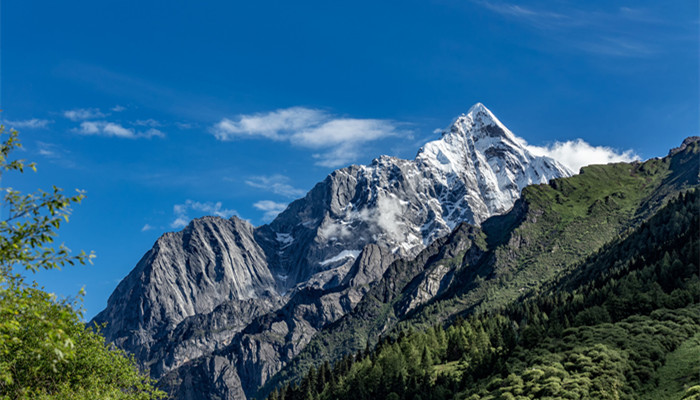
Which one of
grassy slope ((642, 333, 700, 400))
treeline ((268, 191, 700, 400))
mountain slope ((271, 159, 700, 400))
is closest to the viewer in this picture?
grassy slope ((642, 333, 700, 400))

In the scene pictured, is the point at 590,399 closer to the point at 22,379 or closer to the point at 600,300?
the point at 22,379

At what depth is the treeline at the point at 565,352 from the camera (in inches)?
3684

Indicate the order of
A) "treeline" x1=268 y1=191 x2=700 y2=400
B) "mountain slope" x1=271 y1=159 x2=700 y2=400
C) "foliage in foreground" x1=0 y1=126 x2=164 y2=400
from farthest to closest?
"treeline" x1=268 y1=191 x2=700 y2=400 → "mountain slope" x1=271 y1=159 x2=700 y2=400 → "foliage in foreground" x1=0 y1=126 x2=164 y2=400

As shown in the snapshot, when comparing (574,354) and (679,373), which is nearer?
(679,373)

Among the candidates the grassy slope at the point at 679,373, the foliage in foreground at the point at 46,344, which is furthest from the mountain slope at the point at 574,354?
the foliage in foreground at the point at 46,344

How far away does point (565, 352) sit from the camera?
112m

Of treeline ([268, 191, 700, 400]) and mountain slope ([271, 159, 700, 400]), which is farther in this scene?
treeline ([268, 191, 700, 400])

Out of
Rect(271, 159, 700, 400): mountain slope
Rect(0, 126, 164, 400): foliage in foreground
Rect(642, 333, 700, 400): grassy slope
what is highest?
Rect(0, 126, 164, 400): foliage in foreground

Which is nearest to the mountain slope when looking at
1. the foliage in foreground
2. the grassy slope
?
the grassy slope

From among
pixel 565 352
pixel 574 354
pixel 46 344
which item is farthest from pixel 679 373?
pixel 46 344

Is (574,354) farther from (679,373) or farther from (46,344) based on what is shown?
(46,344)

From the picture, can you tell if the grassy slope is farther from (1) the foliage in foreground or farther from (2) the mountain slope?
(1) the foliage in foreground

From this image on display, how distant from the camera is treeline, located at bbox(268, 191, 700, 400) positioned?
307 ft

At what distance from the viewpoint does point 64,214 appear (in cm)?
2005
